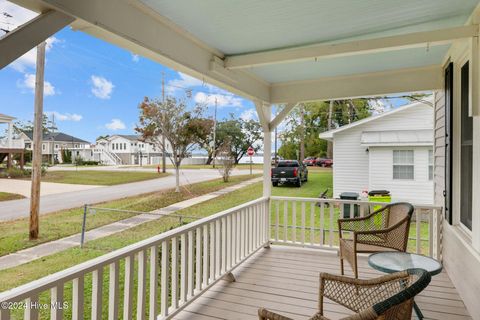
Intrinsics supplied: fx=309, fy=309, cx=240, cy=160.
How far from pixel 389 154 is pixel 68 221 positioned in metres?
6.47

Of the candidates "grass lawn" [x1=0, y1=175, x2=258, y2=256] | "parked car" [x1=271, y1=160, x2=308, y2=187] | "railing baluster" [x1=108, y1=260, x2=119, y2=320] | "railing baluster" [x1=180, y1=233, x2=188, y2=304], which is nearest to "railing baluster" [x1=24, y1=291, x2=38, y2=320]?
"railing baluster" [x1=108, y1=260, x2=119, y2=320]

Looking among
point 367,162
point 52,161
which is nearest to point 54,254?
point 52,161

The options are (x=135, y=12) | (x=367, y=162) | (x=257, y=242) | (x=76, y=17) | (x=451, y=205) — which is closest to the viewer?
(x=76, y=17)

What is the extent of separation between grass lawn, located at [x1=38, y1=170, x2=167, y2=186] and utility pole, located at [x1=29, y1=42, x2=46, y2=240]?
110 millimetres

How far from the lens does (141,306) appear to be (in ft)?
7.30

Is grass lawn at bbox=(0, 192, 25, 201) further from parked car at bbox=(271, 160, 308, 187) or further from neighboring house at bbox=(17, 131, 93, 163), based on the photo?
parked car at bbox=(271, 160, 308, 187)

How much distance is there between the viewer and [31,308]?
1.43 metres

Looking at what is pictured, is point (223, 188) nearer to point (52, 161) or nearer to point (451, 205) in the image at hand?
point (52, 161)

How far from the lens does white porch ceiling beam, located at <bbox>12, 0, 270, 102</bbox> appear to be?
1776 millimetres

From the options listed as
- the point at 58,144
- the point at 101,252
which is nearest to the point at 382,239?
the point at 101,252

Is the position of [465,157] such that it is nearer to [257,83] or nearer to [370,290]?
[370,290]

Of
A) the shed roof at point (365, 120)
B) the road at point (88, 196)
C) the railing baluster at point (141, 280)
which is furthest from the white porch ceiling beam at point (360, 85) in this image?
the railing baluster at point (141, 280)

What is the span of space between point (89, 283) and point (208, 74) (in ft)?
7.82

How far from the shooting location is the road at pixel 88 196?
222 centimetres
